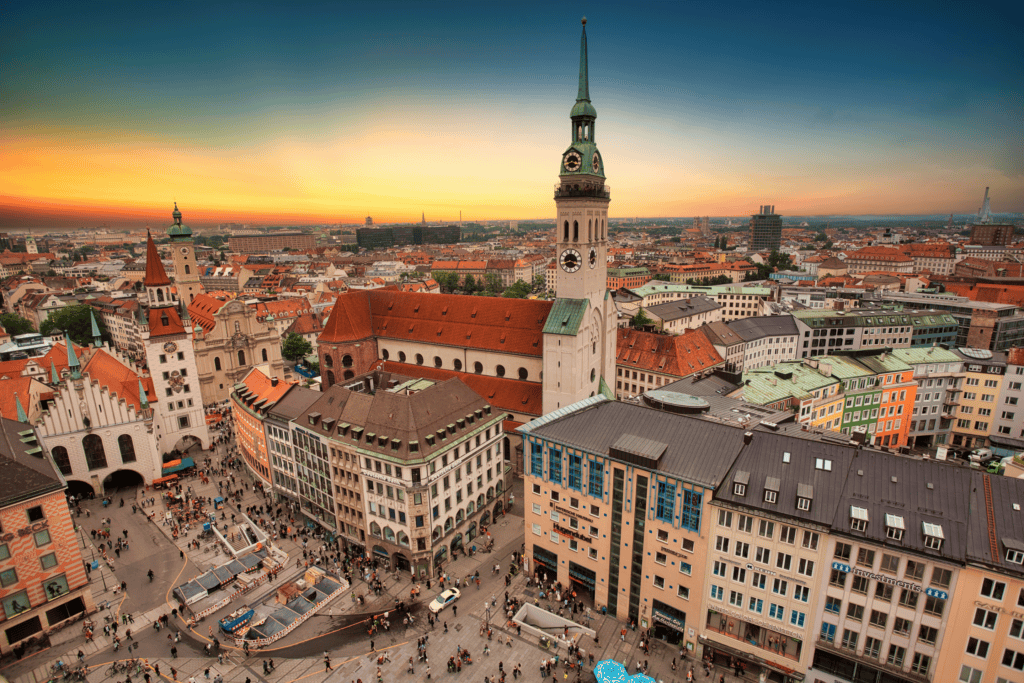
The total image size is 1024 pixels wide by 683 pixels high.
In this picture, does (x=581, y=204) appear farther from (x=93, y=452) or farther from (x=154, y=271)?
(x=93, y=452)

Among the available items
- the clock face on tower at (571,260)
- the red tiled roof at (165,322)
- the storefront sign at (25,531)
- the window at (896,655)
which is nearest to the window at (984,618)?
the window at (896,655)

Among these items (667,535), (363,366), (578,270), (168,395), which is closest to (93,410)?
(168,395)

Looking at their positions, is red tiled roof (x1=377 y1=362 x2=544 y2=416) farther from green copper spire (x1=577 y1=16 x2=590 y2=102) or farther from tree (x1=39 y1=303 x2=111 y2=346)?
tree (x1=39 y1=303 x2=111 y2=346)

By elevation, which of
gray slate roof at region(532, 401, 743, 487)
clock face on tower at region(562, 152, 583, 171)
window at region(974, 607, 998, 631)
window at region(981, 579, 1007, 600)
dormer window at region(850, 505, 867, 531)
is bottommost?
window at region(974, 607, 998, 631)

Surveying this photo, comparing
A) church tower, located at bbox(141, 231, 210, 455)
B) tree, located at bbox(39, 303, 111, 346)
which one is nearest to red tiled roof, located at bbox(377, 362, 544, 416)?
church tower, located at bbox(141, 231, 210, 455)

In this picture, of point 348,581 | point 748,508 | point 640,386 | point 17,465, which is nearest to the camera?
point 748,508

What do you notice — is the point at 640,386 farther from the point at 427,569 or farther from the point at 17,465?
the point at 17,465

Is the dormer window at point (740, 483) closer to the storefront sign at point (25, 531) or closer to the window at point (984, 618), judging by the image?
the window at point (984, 618)
